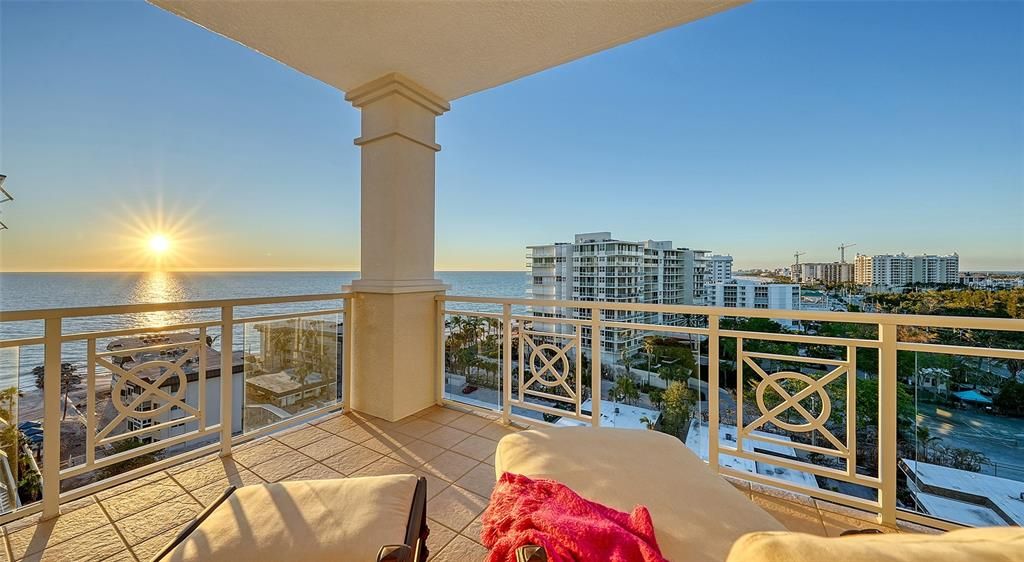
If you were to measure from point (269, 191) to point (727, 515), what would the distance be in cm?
997

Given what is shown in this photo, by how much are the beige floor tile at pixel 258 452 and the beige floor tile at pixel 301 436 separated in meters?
0.05

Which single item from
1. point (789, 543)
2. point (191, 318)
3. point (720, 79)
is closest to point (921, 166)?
point (720, 79)

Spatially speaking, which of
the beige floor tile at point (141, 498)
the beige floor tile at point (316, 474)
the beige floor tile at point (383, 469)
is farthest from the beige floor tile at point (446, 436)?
the beige floor tile at point (141, 498)

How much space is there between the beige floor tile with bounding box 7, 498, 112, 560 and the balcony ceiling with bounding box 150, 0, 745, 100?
2.70 meters

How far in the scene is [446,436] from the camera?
95.7 inches

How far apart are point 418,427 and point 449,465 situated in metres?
0.61

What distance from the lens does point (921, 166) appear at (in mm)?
4367

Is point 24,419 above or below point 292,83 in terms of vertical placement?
below

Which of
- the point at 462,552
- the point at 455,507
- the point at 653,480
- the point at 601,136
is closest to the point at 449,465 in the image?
the point at 455,507

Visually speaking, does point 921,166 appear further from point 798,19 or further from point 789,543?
point 789,543

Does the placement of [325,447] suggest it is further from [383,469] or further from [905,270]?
[905,270]

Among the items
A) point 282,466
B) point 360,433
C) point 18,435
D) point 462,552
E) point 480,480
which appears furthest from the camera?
point 360,433

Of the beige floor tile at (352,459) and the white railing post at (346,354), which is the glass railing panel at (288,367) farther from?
the beige floor tile at (352,459)

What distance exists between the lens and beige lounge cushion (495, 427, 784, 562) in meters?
0.87
